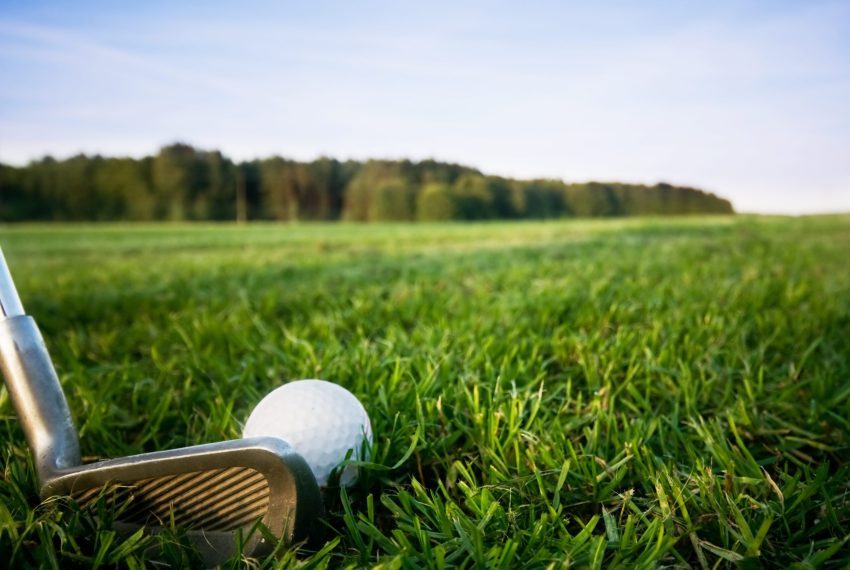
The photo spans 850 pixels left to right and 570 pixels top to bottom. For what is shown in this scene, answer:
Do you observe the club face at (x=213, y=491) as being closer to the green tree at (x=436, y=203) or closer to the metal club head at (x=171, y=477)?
the metal club head at (x=171, y=477)

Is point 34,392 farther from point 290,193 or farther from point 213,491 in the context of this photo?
point 290,193

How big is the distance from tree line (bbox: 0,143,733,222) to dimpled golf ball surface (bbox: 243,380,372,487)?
12.1m

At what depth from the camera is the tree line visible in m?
14.1

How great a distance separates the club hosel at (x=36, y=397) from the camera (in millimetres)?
1143

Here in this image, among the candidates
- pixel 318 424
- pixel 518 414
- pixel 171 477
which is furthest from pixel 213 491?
pixel 518 414

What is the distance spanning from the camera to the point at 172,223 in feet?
111

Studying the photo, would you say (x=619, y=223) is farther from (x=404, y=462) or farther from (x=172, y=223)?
(x=172, y=223)

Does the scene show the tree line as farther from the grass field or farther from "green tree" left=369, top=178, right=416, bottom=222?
the grass field

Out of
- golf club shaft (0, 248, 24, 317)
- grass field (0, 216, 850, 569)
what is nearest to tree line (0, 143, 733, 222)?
grass field (0, 216, 850, 569)

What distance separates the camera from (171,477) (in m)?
1.04

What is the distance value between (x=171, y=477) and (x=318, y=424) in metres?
0.37

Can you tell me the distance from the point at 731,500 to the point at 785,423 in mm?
600

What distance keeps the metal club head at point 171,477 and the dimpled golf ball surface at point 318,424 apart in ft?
0.82

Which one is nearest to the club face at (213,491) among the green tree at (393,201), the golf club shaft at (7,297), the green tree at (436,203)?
the golf club shaft at (7,297)
